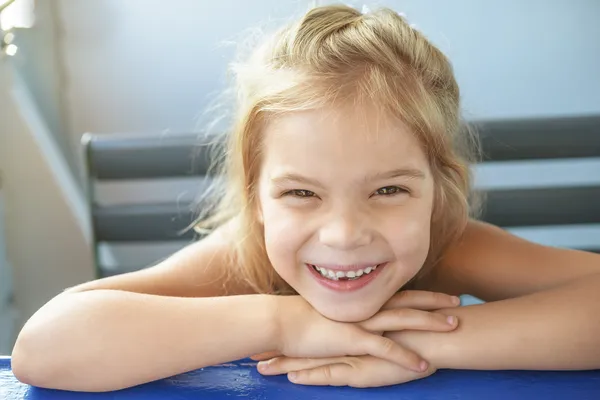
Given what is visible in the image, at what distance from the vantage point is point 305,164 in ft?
2.43

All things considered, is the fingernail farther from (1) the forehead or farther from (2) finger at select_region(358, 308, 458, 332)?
(1) the forehead

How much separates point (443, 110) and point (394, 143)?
0.15 m

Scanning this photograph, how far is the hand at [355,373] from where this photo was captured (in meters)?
0.73

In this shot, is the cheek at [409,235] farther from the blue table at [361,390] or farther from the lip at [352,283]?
the blue table at [361,390]

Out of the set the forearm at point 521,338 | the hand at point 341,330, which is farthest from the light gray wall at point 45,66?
the forearm at point 521,338

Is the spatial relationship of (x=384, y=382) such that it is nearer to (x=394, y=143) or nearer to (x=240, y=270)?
(x=394, y=143)

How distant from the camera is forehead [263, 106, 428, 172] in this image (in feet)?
2.37

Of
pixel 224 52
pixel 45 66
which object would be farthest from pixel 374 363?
pixel 45 66

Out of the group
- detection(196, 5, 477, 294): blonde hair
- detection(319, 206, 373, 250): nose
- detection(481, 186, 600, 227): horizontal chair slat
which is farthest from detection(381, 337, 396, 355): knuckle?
detection(481, 186, 600, 227): horizontal chair slat

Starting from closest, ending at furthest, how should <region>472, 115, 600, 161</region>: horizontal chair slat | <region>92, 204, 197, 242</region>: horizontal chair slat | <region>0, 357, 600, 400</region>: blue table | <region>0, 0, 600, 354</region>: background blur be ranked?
<region>0, 357, 600, 400</region>: blue table → <region>472, 115, 600, 161</region>: horizontal chair slat → <region>92, 204, 197, 242</region>: horizontal chair slat → <region>0, 0, 600, 354</region>: background blur

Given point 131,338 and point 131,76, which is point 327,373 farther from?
point 131,76

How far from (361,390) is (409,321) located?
0.10m

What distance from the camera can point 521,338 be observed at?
75 cm

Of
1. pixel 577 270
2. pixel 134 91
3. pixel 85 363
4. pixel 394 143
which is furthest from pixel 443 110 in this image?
pixel 134 91
